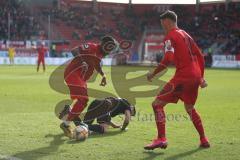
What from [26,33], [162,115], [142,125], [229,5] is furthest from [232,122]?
[229,5]

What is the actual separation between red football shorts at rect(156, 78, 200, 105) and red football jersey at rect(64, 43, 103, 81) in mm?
2013

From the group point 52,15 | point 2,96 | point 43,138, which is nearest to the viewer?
point 43,138

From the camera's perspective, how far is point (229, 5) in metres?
66.8

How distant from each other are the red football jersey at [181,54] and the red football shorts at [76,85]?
202 cm

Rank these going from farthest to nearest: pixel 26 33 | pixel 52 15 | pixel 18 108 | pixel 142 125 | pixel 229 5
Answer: pixel 229 5
pixel 52 15
pixel 26 33
pixel 18 108
pixel 142 125

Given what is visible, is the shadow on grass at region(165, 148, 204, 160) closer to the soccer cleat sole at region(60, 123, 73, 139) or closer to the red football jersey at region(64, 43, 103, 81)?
the soccer cleat sole at region(60, 123, 73, 139)

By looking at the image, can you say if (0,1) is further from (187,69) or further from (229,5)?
(187,69)

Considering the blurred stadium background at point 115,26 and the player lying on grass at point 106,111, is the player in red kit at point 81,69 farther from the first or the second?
the blurred stadium background at point 115,26

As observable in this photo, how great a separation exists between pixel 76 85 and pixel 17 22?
48844mm

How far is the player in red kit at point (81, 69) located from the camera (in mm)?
9961

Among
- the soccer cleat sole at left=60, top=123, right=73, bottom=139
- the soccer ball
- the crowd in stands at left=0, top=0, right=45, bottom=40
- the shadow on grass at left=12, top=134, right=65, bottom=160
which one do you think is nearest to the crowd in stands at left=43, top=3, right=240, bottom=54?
the crowd in stands at left=0, top=0, right=45, bottom=40

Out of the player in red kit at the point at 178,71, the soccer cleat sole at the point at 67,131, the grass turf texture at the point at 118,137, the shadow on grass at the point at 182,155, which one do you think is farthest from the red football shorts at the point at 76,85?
the shadow on grass at the point at 182,155

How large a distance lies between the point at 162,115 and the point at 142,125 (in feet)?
9.59

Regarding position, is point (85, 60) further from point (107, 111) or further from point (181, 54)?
point (181, 54)
